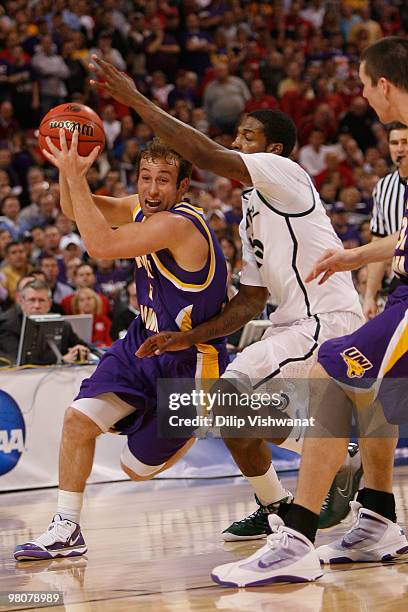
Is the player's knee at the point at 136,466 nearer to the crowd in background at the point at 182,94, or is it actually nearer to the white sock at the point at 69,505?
the white sock at the point at 69,505

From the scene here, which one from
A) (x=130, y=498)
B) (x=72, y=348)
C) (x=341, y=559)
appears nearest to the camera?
(x=341, y=559)

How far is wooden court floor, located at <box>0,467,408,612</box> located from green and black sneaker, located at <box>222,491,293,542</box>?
4.5 inches

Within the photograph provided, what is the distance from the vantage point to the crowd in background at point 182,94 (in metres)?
12.8

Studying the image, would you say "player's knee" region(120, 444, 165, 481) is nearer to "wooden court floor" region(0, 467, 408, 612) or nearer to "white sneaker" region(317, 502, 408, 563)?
"wooden court floor" region(0, 467, 408, 612)

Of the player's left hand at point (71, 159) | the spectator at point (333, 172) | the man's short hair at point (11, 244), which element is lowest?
the man's short hair at point (11, 244)

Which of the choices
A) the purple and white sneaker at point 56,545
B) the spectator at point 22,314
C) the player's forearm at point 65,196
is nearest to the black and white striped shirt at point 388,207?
the spectator at point 22,314

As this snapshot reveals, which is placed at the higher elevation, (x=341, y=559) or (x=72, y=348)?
(x=72, y=348)

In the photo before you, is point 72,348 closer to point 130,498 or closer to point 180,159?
point 130,498

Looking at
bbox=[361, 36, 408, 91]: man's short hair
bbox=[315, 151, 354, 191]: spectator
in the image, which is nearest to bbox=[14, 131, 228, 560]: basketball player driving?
bbox=[361, 36, 408, 91]: man's short hair

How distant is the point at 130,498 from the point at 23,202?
743 cm

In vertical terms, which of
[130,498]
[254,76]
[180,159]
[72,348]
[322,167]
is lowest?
[130,498]

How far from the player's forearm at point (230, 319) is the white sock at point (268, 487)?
31.2 inches

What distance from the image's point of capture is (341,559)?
15.2 ft

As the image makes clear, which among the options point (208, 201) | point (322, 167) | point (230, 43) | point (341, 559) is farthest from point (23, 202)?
point (341, 559)
